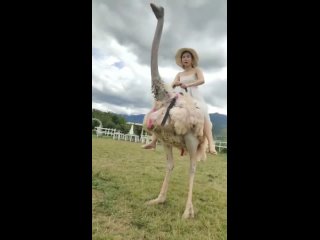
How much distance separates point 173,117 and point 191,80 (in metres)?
0.44

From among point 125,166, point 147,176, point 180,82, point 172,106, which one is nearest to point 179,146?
point 172,106

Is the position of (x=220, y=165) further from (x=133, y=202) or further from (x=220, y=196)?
(x=133, y=202)

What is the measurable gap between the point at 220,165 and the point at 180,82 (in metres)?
2.23

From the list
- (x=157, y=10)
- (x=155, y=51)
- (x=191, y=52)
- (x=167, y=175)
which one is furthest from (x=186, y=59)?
(x=167, y=175)

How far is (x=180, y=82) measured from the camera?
2.46 m

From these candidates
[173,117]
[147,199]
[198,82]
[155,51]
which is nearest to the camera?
[173,117]

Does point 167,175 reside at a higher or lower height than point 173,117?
lower

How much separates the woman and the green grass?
50 centimetres

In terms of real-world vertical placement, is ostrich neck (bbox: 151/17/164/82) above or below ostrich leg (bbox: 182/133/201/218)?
above

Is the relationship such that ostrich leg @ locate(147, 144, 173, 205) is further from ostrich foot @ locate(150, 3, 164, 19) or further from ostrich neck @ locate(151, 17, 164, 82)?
ostrich foot @ locate(150, 3, 164, 19)

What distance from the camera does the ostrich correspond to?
87.7 inches

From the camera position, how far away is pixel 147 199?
8.48ft

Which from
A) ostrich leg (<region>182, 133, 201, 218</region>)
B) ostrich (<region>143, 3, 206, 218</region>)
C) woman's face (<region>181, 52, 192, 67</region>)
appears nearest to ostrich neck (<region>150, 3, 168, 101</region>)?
ostrich (<region>143, 3, 206, 218</region>)

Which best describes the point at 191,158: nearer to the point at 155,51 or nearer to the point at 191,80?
the point at 191,80
